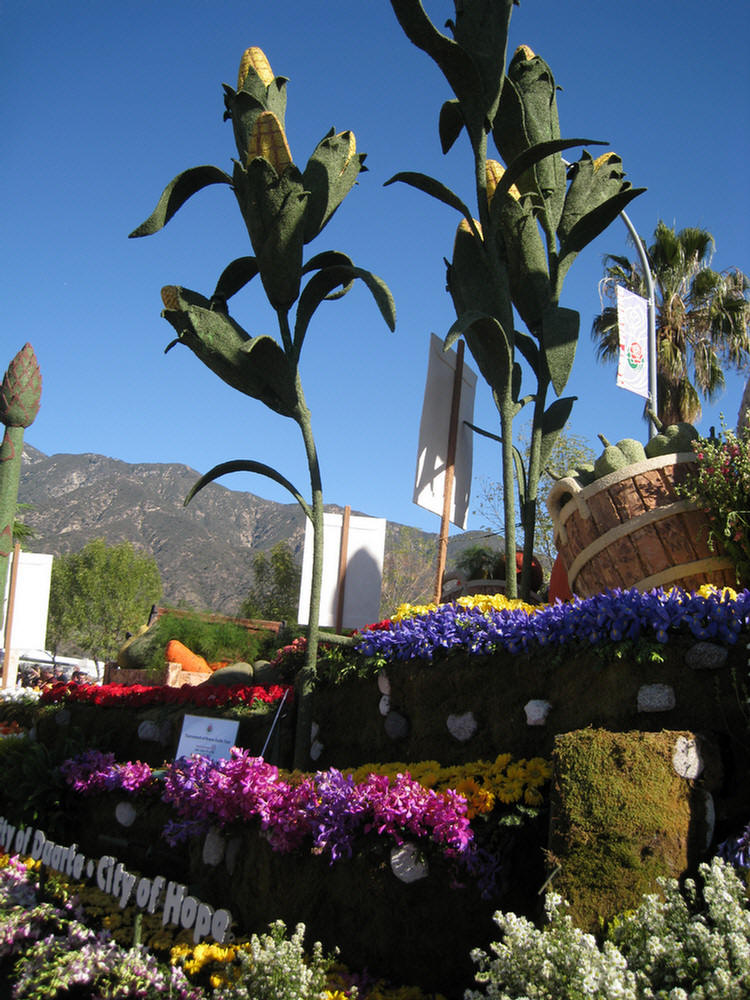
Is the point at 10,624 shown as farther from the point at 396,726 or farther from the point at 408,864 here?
the point at 408,864

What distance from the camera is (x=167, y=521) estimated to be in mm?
115938

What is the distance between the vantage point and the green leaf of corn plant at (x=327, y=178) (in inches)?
201

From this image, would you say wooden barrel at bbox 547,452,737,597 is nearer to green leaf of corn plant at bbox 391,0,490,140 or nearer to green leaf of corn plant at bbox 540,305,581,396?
green leaf of corn plant at bbox 540,305,581,396

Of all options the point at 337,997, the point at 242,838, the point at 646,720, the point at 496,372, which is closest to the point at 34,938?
the point at 242,838

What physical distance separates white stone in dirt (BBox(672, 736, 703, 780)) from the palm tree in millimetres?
13663

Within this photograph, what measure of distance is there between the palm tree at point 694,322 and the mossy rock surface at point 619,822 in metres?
13.8

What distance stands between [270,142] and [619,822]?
13.5 feet

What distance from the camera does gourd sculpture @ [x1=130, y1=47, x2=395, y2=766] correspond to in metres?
4.91

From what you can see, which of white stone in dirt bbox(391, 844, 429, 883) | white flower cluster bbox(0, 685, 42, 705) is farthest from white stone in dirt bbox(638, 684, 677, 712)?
white flower cluster bbox(0, 685, 42, 705)

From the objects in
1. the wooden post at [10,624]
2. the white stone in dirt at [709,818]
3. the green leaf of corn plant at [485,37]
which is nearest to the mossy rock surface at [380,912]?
the white stone in dirt at [709,818]

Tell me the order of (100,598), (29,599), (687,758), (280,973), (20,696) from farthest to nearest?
(100,598) → (29,599) → (20,696) → (280,973) → (687,758)

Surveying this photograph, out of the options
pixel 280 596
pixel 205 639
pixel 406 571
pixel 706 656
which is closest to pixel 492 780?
pixel 706 656

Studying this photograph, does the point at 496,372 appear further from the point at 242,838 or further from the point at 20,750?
the point at 20,750

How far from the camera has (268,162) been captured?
4.87m
